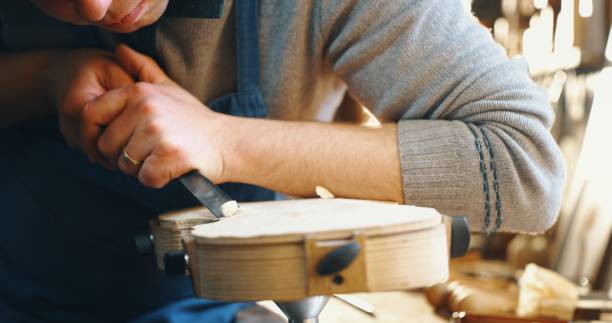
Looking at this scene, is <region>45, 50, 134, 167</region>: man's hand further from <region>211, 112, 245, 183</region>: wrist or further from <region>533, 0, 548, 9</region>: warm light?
<region>533, 0, 548, 9</region>: warm light

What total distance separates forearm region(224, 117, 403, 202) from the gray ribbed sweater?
0.10 ft

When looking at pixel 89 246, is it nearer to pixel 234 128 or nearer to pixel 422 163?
pixel 234 128

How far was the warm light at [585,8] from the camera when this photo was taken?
3.12 m

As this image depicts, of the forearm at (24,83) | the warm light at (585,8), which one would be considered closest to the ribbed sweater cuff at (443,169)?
the forearm at (24,83)

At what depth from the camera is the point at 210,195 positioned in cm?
82

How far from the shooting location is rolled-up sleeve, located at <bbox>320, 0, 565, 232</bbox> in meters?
0.92

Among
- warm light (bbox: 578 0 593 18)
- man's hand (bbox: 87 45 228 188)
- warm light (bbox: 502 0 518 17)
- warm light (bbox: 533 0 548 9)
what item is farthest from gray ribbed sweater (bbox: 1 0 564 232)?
warm light (bbox: 502 0 518 17)

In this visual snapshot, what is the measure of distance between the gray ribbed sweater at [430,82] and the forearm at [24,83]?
9.7 inches

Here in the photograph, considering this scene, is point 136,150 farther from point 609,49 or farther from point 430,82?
point 609,49

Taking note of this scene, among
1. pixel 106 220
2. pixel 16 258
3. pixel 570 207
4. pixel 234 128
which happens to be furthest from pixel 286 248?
pixel 570 207

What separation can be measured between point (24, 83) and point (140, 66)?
0.27m

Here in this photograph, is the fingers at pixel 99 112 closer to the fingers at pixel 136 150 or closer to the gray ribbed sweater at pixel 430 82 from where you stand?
the fingers at pixel 136 150

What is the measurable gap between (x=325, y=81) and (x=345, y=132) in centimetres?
24

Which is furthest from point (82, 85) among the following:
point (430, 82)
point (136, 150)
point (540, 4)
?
point (540, 4)
